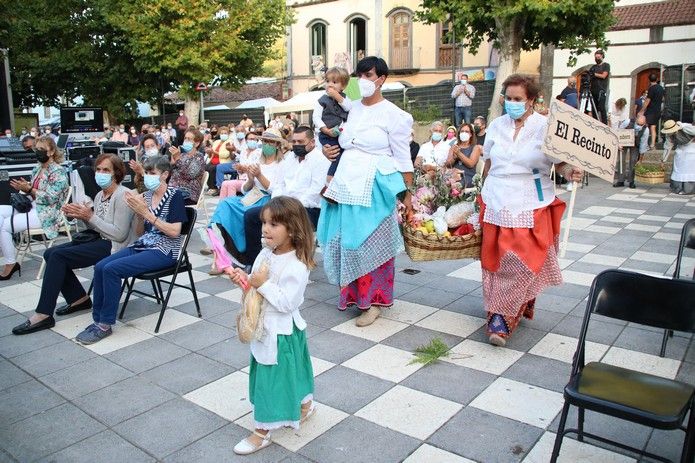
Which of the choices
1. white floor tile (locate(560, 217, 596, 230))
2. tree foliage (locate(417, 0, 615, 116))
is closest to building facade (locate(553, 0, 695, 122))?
tree foliage (locate(417, 0, 615, 116))

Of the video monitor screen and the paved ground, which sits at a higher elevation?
the video monitor screen

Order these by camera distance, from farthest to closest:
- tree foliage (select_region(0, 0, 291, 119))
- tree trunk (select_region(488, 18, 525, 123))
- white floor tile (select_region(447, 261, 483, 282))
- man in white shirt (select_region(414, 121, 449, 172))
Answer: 1. tree foliage (select_region(0, 0, 291, 119))
2. tree trunk (select_region(488, 18, 525, 123))
3. man in white shirt (select_region(414, 121, 449, 172))
4. white floor tile (select_region(447, 261, 483, 282))

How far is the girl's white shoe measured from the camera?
9.67ft

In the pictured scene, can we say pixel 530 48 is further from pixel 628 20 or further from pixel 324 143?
pixel 324 143

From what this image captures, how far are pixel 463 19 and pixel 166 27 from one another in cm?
1367

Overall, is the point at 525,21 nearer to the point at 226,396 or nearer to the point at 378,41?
the point at 226,396

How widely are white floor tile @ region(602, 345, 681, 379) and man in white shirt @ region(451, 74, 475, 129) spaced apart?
43.1 feet

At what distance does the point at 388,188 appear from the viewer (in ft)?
14.8

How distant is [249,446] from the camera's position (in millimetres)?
2961

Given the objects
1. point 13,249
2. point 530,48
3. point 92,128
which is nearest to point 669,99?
point 530,48

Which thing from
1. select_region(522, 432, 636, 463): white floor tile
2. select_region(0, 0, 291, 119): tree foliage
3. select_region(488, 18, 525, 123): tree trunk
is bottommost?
select_region(522, 432, 636, 463): white floor tile

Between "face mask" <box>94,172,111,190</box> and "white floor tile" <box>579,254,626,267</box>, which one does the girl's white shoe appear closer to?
"face mask" <box>94,172,111,190</box>

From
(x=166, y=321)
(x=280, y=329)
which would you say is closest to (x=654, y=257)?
(x=166, y=321)

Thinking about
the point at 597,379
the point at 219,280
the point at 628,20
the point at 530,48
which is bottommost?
the point at 219,280
